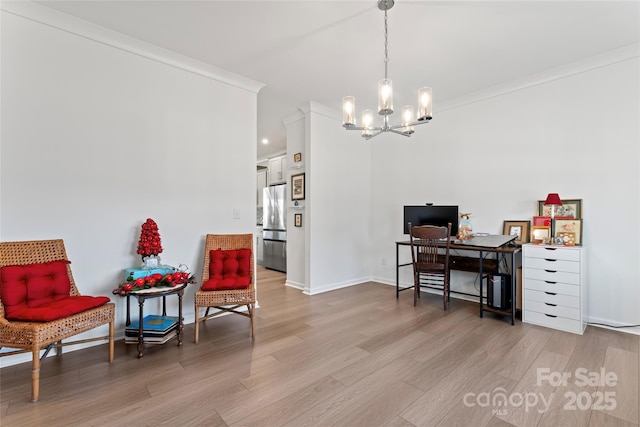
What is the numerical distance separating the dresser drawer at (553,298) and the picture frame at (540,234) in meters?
0.56

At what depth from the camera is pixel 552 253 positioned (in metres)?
2.96

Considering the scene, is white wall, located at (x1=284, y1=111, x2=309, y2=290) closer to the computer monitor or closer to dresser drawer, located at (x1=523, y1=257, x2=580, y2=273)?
the computer monitor

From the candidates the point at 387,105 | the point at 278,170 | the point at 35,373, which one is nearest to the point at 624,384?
the point at 387,105

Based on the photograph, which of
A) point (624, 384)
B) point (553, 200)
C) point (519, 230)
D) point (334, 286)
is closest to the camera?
point (624, 384)

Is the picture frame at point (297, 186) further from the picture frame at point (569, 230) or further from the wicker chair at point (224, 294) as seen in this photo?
the picture frame at point (569, 230)

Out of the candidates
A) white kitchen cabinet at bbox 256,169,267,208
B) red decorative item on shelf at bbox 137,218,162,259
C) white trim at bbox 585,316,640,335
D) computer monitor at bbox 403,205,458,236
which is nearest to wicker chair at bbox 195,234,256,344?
red decorative item on shelf at bbox 137,218,162,259

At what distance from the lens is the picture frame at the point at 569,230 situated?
3049mm

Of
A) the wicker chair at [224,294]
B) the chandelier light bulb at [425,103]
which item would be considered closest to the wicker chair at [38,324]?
the wicker chair at [224,294]

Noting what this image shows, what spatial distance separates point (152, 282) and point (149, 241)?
391mm

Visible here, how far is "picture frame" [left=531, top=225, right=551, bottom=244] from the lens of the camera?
3.17m

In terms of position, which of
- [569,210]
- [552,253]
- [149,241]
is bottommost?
[552,253]

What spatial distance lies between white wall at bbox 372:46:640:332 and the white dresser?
0.38m

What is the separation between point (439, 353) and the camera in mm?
2426

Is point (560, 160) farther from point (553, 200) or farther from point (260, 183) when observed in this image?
point (260, 183)
